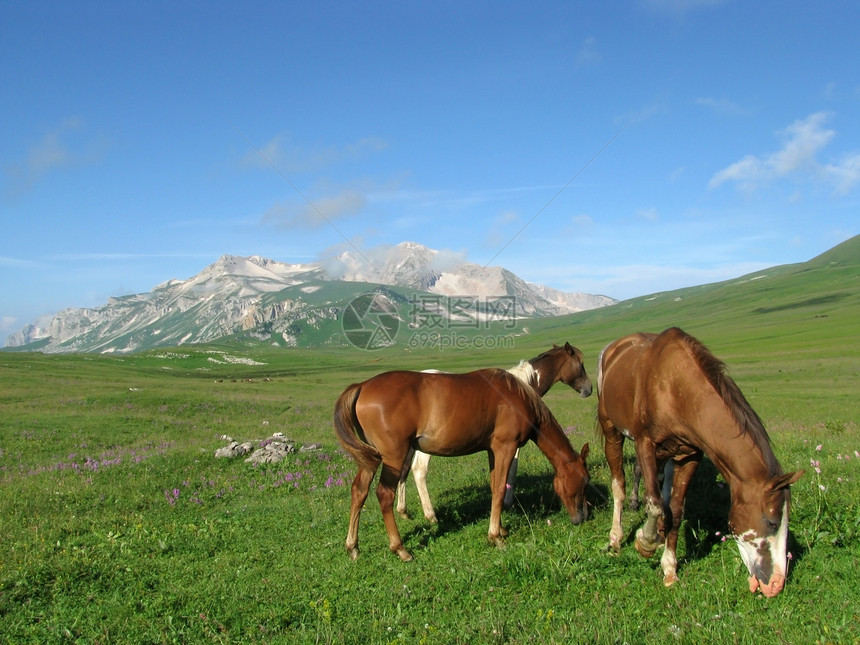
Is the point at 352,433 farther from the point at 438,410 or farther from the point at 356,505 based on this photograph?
the point at 438,410

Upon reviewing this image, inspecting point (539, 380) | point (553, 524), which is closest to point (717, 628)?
point (553, 524)

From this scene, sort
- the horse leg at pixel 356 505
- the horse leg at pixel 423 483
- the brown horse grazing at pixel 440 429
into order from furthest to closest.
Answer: the horse leg at pixel 423 483
the brown horse grazing at pixel 440 429
the horse leg at pixel 356 505

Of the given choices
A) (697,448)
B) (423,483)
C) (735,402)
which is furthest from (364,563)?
(735,402)

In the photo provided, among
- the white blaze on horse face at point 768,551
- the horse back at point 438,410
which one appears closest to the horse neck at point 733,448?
the white blaze on horse face at point 768,551

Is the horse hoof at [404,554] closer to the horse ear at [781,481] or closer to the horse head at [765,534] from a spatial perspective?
the horse head at [765,534]

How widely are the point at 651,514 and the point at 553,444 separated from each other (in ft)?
8.28

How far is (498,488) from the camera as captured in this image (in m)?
8.77

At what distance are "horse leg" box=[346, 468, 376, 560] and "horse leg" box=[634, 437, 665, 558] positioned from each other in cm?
387

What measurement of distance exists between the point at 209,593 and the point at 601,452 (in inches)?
434

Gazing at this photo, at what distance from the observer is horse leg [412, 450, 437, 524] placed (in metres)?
10.1

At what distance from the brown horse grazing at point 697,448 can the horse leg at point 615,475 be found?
0.07 ft

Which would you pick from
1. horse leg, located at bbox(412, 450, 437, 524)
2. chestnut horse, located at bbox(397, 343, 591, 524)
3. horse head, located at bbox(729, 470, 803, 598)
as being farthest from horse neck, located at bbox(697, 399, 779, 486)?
chestnut horse, located at bbox(397, 343, 591, 524)

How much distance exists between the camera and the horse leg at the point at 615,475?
25.5ft

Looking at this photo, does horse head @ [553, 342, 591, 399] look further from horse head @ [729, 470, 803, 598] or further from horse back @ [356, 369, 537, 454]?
horse head @ [729, 470, 803, 598]
